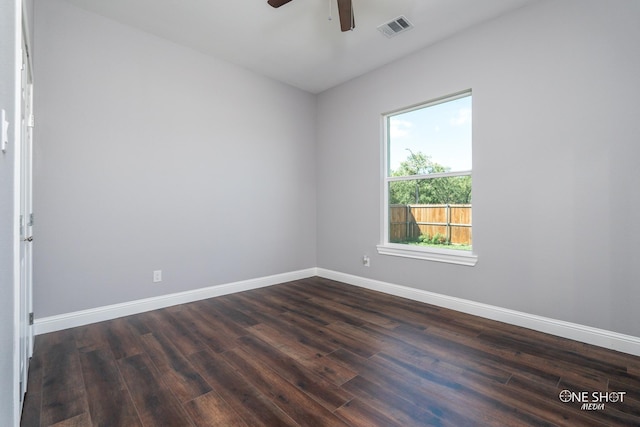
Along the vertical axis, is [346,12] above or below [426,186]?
above

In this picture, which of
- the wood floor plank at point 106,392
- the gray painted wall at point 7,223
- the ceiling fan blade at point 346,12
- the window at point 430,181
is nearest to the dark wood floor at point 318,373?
the wood floor plank at point 106,392

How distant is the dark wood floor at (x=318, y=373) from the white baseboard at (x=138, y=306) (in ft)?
0.38

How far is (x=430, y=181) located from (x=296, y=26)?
224cm

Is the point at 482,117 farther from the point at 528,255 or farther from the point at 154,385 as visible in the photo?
the point at 154,385

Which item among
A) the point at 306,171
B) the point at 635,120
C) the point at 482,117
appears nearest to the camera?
the point at 635,120

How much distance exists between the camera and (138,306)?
3.07m

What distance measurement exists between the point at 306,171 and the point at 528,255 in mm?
3127

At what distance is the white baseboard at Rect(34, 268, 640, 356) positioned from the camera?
2.35 metres

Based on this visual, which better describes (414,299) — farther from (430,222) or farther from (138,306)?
(138,306)

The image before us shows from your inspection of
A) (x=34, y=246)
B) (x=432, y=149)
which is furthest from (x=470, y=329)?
(x=34, y=246)

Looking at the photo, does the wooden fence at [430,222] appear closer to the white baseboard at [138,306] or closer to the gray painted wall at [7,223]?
the white baseboard at [138,306]

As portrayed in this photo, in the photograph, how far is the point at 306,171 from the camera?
475cm

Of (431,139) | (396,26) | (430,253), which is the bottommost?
(430,253)

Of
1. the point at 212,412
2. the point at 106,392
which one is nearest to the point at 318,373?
the point at 212,412
